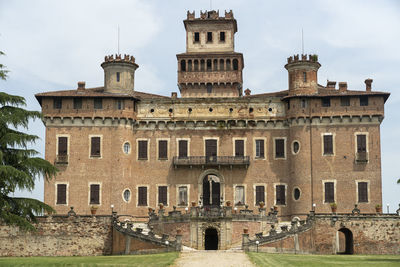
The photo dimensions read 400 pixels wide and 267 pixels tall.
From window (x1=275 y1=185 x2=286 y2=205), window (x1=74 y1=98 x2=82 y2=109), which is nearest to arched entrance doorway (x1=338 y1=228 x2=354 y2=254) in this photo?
window (x1=275 y1=185 x2=286 y2=205)

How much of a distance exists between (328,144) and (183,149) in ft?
40.7

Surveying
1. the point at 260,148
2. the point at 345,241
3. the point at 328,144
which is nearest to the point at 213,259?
the point at 345,241

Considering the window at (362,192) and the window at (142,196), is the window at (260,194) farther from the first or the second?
the window at (142,196)

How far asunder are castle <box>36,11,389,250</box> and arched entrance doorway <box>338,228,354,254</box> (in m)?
2.05

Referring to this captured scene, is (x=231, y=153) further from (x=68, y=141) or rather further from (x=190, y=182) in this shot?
(x=68, y=141)

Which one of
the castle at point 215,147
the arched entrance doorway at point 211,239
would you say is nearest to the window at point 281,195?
the castle at point 215,147

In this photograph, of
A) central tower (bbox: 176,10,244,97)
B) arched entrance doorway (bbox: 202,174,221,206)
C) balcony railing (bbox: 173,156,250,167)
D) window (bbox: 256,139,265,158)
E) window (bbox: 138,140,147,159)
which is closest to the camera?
balcony railing (bbox: 173,156,250,167)

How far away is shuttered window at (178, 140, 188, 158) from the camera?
61781 millimetres

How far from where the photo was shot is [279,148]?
202 ft

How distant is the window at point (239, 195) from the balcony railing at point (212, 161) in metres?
2.01

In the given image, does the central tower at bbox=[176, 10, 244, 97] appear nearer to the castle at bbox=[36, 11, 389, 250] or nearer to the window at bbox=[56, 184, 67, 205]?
the castle at bbox=[36, 11, 389, 250]

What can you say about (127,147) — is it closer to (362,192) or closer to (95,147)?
(95,147)

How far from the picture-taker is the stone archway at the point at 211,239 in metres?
54.8

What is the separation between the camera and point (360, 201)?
193 feet
